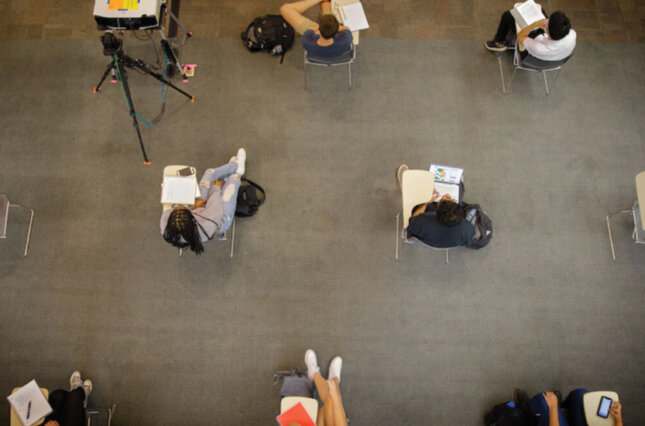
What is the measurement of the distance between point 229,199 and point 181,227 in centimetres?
54

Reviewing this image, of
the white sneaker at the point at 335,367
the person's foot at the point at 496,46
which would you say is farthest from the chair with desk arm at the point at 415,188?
the person's foot at the point at 496,46

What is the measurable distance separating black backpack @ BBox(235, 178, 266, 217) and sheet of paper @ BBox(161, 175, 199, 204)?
53 cm

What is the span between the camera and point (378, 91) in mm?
4273

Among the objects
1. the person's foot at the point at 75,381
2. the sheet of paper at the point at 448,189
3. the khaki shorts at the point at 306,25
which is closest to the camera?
the person's foot at the point at 75,381

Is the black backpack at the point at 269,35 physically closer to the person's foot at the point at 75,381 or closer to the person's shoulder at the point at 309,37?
the person's shoulder at the point at 309,37

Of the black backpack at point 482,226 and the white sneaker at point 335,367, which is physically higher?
the black backpack at point 482,226

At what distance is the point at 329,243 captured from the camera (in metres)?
3.79

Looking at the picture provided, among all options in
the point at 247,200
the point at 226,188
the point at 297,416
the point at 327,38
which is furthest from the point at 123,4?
the point at 297,416

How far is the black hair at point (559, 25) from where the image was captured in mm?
3439

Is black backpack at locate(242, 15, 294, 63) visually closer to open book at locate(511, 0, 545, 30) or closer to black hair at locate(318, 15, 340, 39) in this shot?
black hair at locate(318, 15, 340, 39)

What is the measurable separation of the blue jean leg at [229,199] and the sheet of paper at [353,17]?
1802 millimetres

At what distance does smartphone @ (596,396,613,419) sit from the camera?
2981 millimetres

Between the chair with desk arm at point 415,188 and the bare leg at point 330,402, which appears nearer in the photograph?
the bare leg at point 330,402

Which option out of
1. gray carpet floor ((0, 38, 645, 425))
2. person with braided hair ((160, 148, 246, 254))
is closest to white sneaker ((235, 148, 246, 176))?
person with braided hair ((160, 148, 246, 254))
